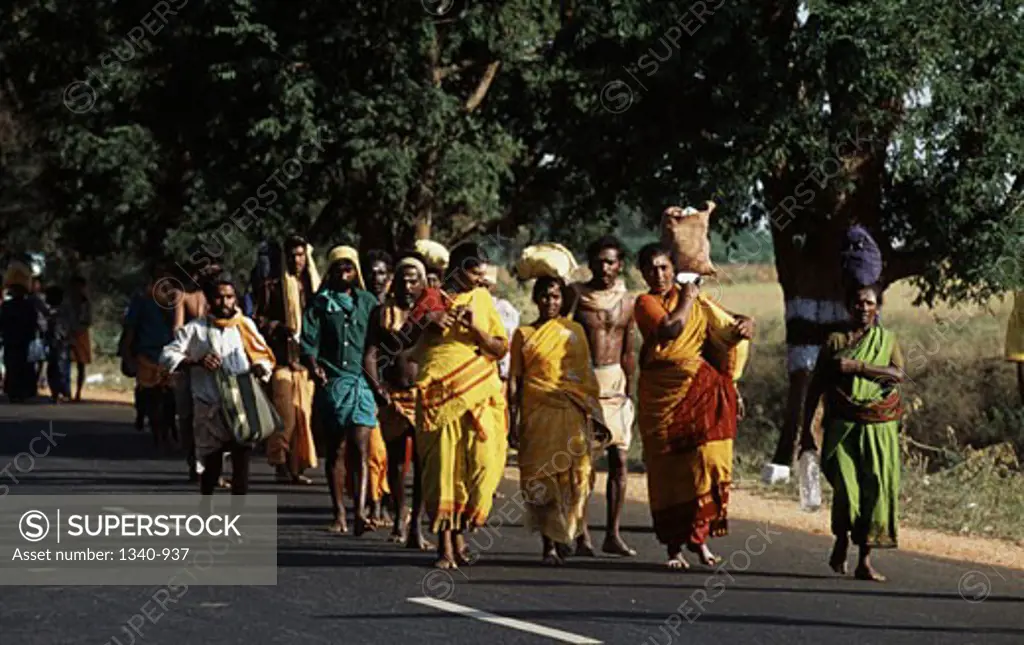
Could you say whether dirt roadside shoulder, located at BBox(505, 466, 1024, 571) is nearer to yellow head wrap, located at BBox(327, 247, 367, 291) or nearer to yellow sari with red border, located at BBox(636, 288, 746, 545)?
yellow sari with red border, located at BBox(636, 288, 746, 545)

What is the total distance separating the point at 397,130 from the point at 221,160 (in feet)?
6.87

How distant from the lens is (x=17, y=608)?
11078mm

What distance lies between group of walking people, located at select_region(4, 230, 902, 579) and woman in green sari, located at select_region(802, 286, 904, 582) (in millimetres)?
10

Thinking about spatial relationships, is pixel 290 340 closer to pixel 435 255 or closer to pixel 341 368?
pixel 341 368

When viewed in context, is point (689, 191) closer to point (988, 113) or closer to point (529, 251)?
point (988, 113)

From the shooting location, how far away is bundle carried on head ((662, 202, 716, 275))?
13.8 meters

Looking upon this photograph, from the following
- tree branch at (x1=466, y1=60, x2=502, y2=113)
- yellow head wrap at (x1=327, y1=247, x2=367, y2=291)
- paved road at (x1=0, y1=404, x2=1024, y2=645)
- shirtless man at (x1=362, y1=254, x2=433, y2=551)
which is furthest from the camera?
tree branch at (x1=466, y1=60, x2=502, y2=113)

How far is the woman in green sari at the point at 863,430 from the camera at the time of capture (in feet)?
40.2

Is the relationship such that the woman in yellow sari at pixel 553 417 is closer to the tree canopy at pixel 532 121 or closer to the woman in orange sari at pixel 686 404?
the woman in orange sari at pixel 686 404

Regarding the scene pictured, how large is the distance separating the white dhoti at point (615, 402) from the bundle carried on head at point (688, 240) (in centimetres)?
74

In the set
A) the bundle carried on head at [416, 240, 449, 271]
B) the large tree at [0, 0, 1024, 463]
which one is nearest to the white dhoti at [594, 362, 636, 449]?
the bundle carried on head at [416, 240, 449, 271]

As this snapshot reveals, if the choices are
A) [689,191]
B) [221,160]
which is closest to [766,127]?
[689,191]

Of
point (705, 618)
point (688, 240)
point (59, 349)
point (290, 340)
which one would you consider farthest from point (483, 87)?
point (705, 618)

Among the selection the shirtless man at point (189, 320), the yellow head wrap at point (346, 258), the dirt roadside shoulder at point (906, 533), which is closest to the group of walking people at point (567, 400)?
the yellow head wrap at point (346, 258)
